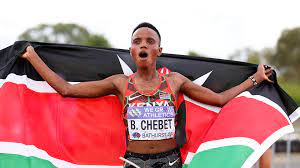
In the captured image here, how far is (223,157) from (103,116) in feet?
4.92

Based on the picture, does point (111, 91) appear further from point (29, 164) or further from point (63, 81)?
point (29, 164)

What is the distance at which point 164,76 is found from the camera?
527 cm

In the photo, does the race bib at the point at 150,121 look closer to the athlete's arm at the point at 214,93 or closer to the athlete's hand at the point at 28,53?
the athlete's arm at the point at 214,93

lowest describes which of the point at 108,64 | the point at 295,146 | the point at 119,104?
the point at 119,104

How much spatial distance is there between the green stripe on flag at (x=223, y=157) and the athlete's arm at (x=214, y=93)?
617 mm

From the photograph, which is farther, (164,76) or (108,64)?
(108,64)

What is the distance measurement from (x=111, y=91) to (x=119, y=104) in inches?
14.7

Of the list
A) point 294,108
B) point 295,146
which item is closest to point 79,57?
point 294,108

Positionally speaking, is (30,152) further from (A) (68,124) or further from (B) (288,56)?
(B) (288,56)

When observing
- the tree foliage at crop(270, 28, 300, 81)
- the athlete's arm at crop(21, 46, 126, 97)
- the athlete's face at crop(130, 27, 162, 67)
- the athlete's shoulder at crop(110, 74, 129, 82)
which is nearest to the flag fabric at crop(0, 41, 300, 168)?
the athlete's arm at crop(21, 46, 126, 97)

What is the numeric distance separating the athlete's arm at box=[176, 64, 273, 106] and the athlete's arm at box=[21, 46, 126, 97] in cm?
69

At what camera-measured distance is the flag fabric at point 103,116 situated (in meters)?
5.25

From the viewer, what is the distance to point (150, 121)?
4.97 m

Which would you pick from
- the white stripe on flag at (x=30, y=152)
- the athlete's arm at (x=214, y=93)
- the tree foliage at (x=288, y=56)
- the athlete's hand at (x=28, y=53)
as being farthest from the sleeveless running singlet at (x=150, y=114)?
the tree foliage at (x=288, y=56)
